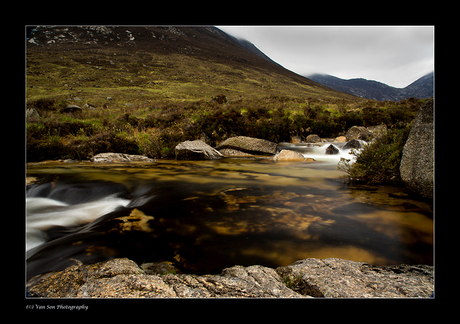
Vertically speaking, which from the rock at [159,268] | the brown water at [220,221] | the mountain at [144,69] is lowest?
the rock at [159,268]

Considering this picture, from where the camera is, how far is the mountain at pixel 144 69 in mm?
47556

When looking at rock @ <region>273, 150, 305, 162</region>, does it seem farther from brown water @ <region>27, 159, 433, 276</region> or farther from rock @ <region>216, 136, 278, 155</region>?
brown water @ <region>27, 159, 433, 276</region>

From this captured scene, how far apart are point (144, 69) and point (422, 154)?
79766 millimetres

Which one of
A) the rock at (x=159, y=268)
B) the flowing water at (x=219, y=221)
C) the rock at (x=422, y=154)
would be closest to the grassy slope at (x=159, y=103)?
the flowing water at (x=219, y=221)

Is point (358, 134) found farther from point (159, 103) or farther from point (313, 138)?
point (159, 103)

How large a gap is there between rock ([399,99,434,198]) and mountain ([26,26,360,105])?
132 ft

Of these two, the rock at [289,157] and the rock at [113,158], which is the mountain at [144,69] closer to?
the rock at [113,158]

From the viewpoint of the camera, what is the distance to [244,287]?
1853 millimetres

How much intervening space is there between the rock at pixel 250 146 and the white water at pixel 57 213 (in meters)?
7.94

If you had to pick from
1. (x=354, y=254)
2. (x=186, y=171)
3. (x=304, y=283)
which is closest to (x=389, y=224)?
(x=354, y=254)

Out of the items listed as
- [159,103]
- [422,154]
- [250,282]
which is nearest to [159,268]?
[250,282]

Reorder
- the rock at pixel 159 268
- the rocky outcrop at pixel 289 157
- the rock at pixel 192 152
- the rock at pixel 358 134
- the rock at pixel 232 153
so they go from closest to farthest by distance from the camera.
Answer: the rock at pixel 159 268 → the rocky outcrop at pixel 289 157 → the rock at pixel 192 152 → the rock at pixel 232 153 → the rock at pixel 358 134

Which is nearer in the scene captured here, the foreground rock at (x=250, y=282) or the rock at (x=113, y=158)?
the foreground rock at (x=250, y=282)

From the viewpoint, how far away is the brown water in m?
2.78
